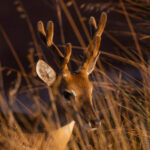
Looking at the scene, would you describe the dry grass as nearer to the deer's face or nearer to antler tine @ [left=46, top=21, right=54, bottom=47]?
the deer's face

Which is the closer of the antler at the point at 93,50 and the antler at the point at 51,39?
the antler at the point at 51,39

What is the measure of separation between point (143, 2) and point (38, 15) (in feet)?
13.2

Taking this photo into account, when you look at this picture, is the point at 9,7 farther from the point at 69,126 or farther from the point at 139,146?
the point at 139,146

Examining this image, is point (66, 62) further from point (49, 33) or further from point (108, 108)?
point (108, 108)

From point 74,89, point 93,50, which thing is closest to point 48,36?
point 93,50

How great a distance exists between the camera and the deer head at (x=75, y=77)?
3223 millimetres

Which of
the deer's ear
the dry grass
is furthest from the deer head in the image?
the dry grass

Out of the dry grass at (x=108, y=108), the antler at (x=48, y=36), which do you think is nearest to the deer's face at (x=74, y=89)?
the dry grass at (x=108, y=108)

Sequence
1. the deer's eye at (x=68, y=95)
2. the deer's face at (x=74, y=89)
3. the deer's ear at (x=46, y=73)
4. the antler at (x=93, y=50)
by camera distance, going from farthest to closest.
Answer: the antler at (x=93, y=50), the deer's ear at (x=46, y=73), the deer's eye at (x=68, y=95), the deer's face at (x=74, y=89)

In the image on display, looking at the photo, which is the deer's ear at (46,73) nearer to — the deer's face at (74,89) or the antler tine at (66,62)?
the deer's face at (74,89)

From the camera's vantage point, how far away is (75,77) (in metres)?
3.62

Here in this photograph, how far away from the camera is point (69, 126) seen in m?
3.50

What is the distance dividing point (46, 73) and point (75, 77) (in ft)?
1.10

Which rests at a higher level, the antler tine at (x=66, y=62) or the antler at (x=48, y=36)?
the antler at (x=48, y=36)
